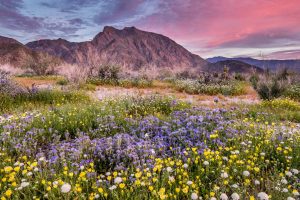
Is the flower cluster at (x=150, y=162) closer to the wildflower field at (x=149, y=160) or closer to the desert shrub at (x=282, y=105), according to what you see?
the wildflower field at (x=149, y=160)

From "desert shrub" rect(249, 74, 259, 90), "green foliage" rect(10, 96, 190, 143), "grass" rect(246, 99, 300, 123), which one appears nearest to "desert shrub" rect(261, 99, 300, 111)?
"grass" rect(246, 99, 300, 123)

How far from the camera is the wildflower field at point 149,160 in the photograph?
2.77m

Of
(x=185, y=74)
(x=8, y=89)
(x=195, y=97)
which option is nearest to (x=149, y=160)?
(x=8, y=89)

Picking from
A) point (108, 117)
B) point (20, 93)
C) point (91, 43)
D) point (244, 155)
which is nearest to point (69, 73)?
point (20, 93)

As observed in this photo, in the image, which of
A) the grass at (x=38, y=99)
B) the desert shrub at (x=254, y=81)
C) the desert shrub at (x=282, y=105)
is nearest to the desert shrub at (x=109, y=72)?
the grass at (x=38, y=99)

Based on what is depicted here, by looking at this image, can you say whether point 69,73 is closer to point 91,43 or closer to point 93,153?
point 93,153

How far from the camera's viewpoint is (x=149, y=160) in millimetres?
3307

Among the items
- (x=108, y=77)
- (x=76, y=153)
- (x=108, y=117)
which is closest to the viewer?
(x=76, y=153)

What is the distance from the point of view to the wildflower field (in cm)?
277

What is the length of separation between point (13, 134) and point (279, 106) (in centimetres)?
829

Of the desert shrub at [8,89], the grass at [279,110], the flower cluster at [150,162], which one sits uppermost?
the desert shrub at [8,89]

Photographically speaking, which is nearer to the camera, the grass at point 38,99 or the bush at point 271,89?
the grass at point 38,99

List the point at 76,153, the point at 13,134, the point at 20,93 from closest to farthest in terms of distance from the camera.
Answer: the point at 76,153, the point at 13,134, the point at 20,93

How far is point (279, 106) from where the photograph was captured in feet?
30.0
